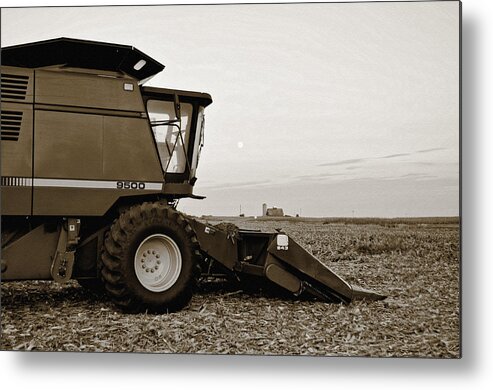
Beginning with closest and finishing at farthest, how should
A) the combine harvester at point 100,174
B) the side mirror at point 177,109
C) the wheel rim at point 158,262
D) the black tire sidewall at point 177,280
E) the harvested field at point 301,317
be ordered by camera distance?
the harvested field at point 301,317 < the combine harvester at point 100,174 < the black tire sidewall at point 177,280 < the wheel rim at point 158,262 < the side mirror at point 177,109

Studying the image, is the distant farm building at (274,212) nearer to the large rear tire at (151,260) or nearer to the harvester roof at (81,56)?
the large rear tire at (151,260)

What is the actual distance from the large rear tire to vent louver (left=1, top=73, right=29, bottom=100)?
3.94 ft

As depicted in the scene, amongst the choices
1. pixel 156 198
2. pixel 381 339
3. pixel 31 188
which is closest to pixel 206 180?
pixel 156 198

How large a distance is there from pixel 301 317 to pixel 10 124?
267cm

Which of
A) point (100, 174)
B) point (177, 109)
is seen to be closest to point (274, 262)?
point (177, 109)

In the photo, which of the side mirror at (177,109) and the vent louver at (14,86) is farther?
the side mirror at (177,109)

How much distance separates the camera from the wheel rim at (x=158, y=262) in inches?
228

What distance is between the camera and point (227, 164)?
18.9ft

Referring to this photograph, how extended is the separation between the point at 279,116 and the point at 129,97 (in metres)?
1.19

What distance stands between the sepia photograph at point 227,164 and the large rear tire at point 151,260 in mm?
12

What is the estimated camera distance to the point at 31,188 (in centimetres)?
555

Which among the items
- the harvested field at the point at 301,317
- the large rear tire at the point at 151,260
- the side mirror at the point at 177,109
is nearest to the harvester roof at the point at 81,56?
the side mirror at the point at 177,109

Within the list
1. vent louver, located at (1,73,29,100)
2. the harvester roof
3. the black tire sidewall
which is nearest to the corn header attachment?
the black tire sidewall

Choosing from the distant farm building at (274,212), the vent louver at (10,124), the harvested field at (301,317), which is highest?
the vent louver at (10,124)
